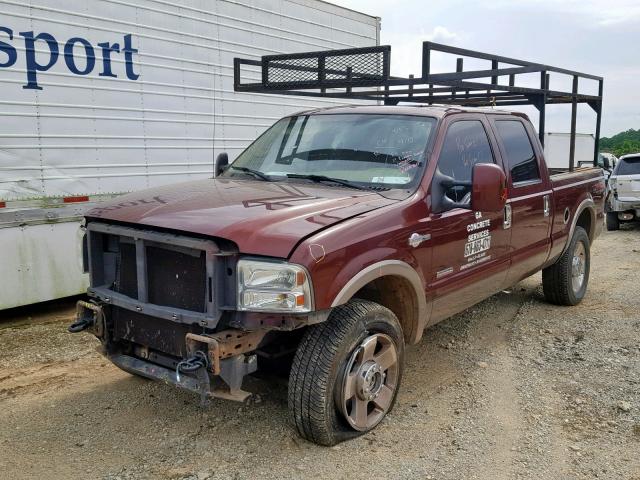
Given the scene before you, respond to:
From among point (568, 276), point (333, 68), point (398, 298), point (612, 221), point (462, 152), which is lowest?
point (612, 221)

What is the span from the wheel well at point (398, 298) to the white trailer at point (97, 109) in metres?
3.36

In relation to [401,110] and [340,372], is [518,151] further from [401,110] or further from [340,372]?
[340,372]

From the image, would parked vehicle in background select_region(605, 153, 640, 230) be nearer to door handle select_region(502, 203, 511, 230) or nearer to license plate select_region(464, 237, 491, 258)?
door handle select_region(502, 203, 511, 230)

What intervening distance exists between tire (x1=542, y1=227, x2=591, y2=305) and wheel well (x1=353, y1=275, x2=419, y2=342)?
286 cm

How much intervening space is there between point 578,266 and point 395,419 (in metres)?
3.68

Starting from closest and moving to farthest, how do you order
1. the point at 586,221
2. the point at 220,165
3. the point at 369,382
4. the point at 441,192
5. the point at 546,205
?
the point at 369,382, the point at 441,192, the point at 220,165, the point at 546,205, the point at 586,221

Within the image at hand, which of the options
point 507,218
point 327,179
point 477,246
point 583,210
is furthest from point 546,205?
point 327,179

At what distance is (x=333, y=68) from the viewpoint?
5629 mm

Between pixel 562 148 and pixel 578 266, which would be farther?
pixel 562 148

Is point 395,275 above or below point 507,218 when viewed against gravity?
below

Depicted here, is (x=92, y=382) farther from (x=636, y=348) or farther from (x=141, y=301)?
(x=636, y=348)

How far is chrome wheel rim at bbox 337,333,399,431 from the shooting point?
343cm

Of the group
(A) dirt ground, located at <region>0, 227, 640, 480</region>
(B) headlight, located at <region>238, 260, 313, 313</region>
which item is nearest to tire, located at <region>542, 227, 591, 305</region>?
(A) dirt ground, located at <region>0, 227, 640, 480</region>

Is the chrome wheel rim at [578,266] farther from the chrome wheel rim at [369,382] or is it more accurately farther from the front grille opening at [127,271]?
the front grille opening at [127,271]
